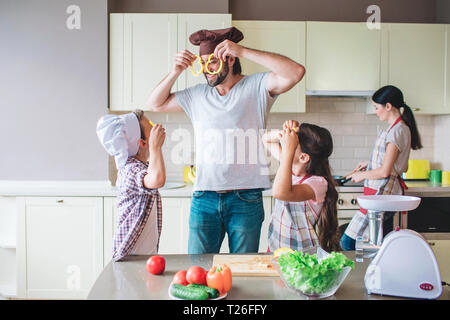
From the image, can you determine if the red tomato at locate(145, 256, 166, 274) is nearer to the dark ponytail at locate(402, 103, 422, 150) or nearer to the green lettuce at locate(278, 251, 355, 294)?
the green lettuce at locate(278, 251, 355, 294)

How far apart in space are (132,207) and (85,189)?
161 centimetres

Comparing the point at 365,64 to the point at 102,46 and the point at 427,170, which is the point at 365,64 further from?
the point at 102,46

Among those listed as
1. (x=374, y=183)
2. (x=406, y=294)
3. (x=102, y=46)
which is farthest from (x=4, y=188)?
(x=406, y=294)

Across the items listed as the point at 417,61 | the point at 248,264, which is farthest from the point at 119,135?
the point at 417,61

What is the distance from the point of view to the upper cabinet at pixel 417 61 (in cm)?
360

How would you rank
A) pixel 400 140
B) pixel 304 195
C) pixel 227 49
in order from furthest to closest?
1. pixel 400 140
2. pixel 227 49
3. pixel 304 195

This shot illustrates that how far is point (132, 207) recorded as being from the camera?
5.81 ft

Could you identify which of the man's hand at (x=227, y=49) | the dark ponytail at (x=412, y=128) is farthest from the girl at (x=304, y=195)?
the dark ponytail at (x=412, y=128)

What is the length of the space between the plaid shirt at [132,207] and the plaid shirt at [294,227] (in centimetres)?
59

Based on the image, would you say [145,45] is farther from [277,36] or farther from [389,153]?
[389,153]

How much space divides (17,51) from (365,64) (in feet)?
9.08

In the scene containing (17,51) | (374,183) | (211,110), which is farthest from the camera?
(17,51)

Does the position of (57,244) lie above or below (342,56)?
below

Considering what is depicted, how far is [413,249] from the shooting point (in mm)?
1293
